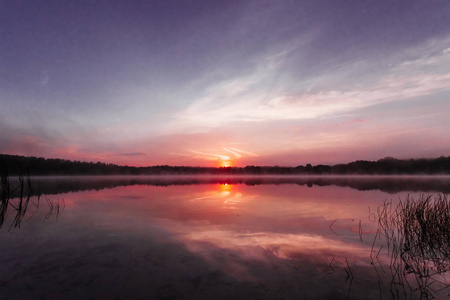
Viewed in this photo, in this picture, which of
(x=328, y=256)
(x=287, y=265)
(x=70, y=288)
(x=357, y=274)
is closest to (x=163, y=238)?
(x=70, y=288)

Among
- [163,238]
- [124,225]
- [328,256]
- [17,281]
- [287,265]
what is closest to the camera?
[17,281]

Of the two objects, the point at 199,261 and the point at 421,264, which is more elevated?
the point at 199,261

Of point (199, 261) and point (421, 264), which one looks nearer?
point (421, 264)

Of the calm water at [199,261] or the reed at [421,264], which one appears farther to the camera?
the reed at [421,264]

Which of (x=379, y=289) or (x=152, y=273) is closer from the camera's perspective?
(x=379, y=289)

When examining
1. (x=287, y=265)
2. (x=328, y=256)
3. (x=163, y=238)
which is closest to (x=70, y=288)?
(x=163, y=238)

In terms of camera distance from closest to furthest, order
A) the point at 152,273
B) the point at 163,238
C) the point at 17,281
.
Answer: the point at 17,281 < the point at 152,273 < the point at 163,238

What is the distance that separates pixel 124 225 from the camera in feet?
46.9

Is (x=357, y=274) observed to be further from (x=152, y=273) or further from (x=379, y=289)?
(x=152, y=273)

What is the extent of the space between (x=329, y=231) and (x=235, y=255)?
21.6 feet

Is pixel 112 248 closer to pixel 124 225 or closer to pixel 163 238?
pixel 163 238

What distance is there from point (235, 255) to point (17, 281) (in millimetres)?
6734

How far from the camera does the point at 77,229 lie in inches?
521

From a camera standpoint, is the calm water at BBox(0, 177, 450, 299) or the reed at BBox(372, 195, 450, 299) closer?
the calm water at BBox(0, 177, 450, 299)
